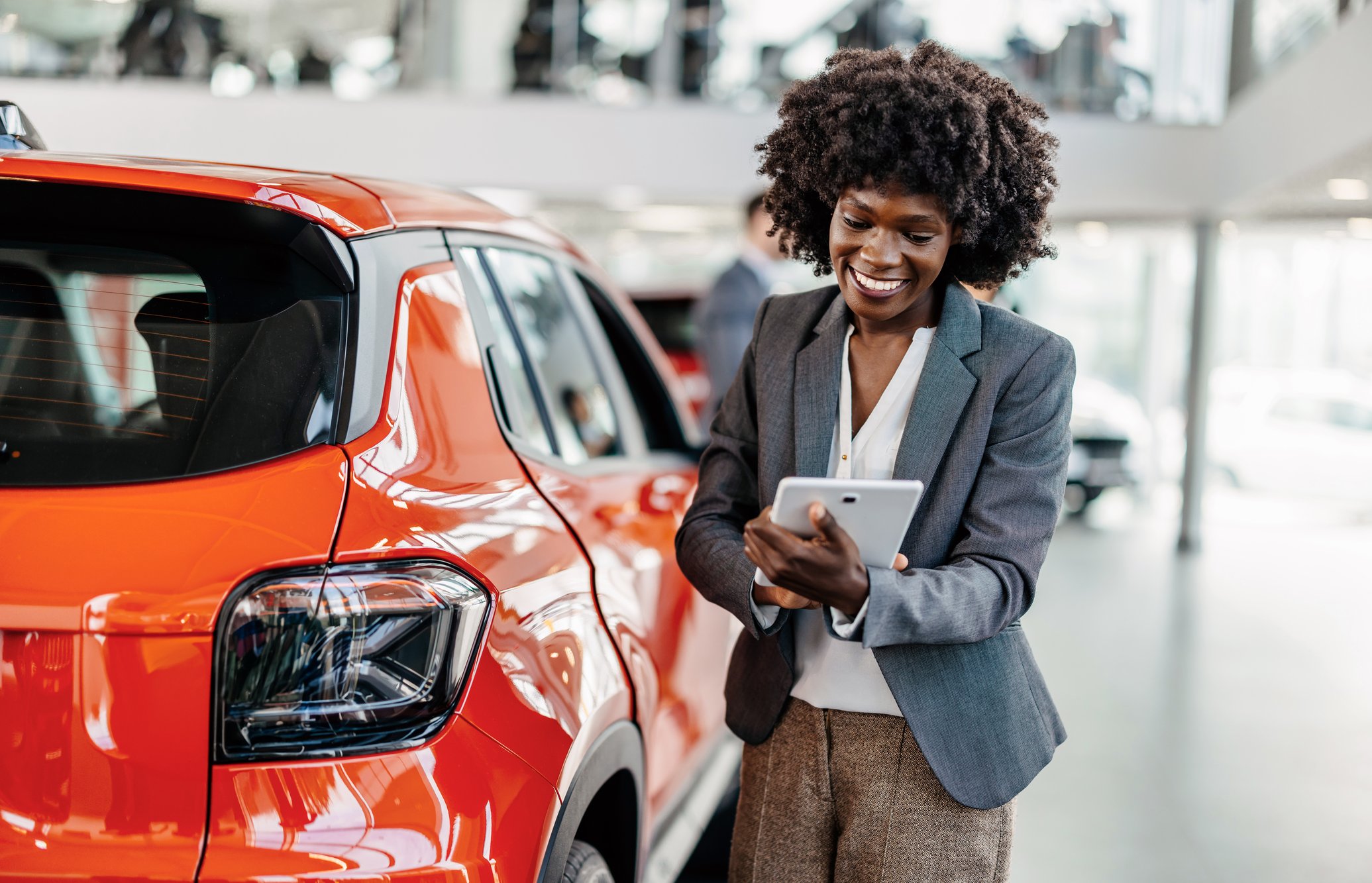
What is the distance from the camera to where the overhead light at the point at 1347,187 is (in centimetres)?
724

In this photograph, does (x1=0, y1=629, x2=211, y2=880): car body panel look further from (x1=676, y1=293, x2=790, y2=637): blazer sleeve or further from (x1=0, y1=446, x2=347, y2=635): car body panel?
(x1=676, y1=293, x2=790, y2=637): blazer sleeve

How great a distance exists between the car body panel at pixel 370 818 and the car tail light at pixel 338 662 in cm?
2

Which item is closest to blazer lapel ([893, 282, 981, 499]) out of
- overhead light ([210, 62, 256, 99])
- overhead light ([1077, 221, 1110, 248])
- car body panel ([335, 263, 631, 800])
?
Result: car body panel ([335, 263, 631, 800])

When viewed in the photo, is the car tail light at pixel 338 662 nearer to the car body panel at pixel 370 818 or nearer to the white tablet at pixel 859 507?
the car body panel at pixel 370 818

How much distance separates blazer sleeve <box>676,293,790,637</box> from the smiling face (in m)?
0.24

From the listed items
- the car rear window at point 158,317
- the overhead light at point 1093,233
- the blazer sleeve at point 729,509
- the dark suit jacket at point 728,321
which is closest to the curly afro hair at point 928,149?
the blazer sleeve at point 729,509

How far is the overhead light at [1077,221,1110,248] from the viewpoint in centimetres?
1059

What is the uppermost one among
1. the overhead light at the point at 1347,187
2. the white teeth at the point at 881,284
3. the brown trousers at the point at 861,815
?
the overhead light at the point at 1347,187

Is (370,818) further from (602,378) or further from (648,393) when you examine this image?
(648,393)

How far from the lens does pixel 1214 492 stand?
1298 centimetres

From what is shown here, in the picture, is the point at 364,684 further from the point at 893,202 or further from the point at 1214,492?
the point at 1214,492

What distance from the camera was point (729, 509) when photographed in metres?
1.79

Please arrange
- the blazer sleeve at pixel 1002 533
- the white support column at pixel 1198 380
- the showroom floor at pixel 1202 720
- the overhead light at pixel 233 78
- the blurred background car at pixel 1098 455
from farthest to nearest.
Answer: the blurred background car at pixel 1098 455
the overhead light at pixel 233 78
the white support column at pixel 1198 380
the showroom floor at pixel 1202 720
the blazer sleeve at pixel 1002 533

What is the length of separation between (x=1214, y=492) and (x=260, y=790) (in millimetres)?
13071
